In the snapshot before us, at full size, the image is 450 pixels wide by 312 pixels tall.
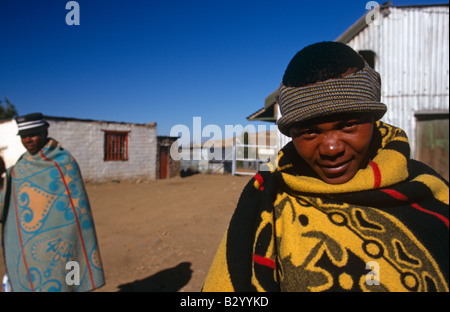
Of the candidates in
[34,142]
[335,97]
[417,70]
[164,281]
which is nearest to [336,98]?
[335,97]

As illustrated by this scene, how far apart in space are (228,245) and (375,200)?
48 centimetres

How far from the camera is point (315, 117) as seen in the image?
2.99 feet

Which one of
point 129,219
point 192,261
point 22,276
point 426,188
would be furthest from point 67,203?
point 129,219

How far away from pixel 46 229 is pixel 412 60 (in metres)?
8.27

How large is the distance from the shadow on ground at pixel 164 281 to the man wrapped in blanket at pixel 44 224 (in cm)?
103

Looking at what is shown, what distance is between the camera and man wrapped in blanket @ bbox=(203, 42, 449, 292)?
848 millimetres

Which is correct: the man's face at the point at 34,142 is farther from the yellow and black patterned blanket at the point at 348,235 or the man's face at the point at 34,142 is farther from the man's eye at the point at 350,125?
the man's eye at the point at 350,125

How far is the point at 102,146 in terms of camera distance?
589 inches

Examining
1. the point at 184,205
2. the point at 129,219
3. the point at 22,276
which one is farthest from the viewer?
the point at 184,205

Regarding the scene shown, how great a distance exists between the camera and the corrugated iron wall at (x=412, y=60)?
7.02 metres

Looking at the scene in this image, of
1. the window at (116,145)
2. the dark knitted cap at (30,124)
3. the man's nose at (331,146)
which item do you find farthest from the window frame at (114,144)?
the man's nose at (331,146)

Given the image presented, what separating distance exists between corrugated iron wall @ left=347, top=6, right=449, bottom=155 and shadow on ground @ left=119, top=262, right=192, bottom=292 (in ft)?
19.6
